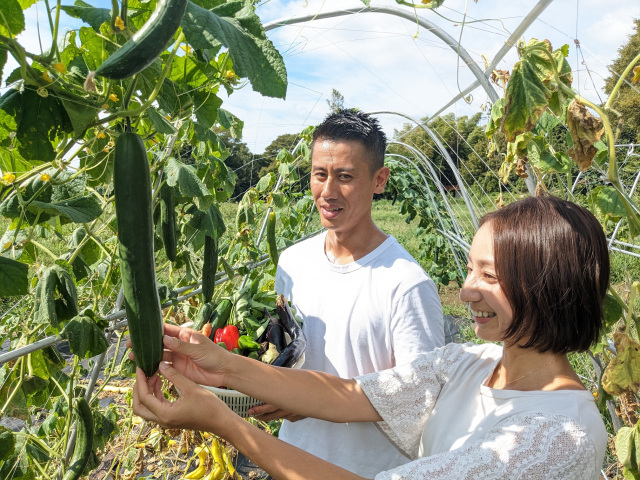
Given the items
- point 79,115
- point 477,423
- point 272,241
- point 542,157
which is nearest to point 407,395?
point 477,423

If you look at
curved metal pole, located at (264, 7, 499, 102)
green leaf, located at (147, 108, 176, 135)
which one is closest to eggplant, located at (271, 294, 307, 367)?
green leaf, located at (147, 108, 176, 135)

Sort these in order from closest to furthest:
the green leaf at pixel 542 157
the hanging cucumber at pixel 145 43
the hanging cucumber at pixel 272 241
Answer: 1. the hanging cucumber at pixel 145 43
2. the green leaf at pixel 542 157
3. the hanging cucumber at pixel 272 241

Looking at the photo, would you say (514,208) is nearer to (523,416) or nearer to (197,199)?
(523,416)

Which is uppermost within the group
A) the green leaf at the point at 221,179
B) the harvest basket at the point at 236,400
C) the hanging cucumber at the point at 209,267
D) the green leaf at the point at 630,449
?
the green leaf at the point at 221,179

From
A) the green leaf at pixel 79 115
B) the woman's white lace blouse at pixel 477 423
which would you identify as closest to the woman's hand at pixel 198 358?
the woman's white lace blouse at pixel 477 423

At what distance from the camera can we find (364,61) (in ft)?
10.5

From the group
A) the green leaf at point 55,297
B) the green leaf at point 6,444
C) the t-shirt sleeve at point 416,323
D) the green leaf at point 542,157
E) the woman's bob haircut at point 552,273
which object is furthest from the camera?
the green leaf at point 542,157

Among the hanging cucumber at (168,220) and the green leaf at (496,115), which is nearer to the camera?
the green leaf at (496,115)

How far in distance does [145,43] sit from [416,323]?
1.34m

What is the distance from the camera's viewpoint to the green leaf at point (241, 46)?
0.90m

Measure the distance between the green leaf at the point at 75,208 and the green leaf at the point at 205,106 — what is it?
0.37m

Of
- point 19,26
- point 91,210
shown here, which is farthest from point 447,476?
point 19,26

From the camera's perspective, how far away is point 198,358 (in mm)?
1564

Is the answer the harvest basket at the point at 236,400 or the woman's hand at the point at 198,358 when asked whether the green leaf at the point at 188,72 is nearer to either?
the woman's hand at the point at 198,358
